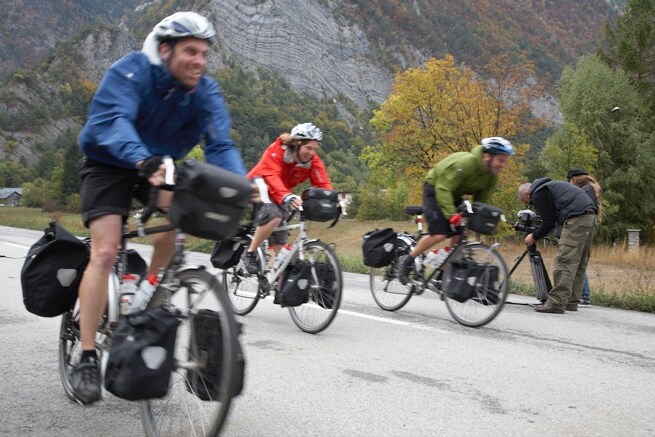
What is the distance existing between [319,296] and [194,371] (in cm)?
331

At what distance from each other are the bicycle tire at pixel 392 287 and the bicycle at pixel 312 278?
162cm

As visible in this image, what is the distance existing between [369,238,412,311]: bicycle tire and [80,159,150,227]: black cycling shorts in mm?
4646

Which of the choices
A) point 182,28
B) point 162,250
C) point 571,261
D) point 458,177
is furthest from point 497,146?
point 182,28

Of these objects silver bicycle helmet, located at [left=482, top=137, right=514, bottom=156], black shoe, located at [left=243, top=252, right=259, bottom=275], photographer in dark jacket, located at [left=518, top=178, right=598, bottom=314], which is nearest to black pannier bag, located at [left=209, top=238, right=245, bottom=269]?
black shoe, located at [left=243, top=252, right=259, bottom=275]

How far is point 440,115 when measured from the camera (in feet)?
119

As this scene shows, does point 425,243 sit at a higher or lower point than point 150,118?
lower

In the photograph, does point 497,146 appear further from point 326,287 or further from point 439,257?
point 326,287

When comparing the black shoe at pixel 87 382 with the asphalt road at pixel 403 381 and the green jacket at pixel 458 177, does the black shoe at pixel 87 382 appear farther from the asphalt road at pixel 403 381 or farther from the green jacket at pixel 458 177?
the green jacket at pixel 458 177

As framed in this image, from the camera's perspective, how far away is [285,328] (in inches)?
253

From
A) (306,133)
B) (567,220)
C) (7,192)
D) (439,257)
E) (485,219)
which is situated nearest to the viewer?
(306,133)

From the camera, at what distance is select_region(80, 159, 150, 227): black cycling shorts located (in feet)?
11.0

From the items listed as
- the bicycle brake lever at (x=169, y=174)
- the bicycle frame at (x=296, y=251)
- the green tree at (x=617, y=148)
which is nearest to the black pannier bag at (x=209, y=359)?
the bicycle brake lever at (x=169, y=174)

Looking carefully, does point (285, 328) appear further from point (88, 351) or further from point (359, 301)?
point (88, 351)

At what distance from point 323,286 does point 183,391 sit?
10.5ft
